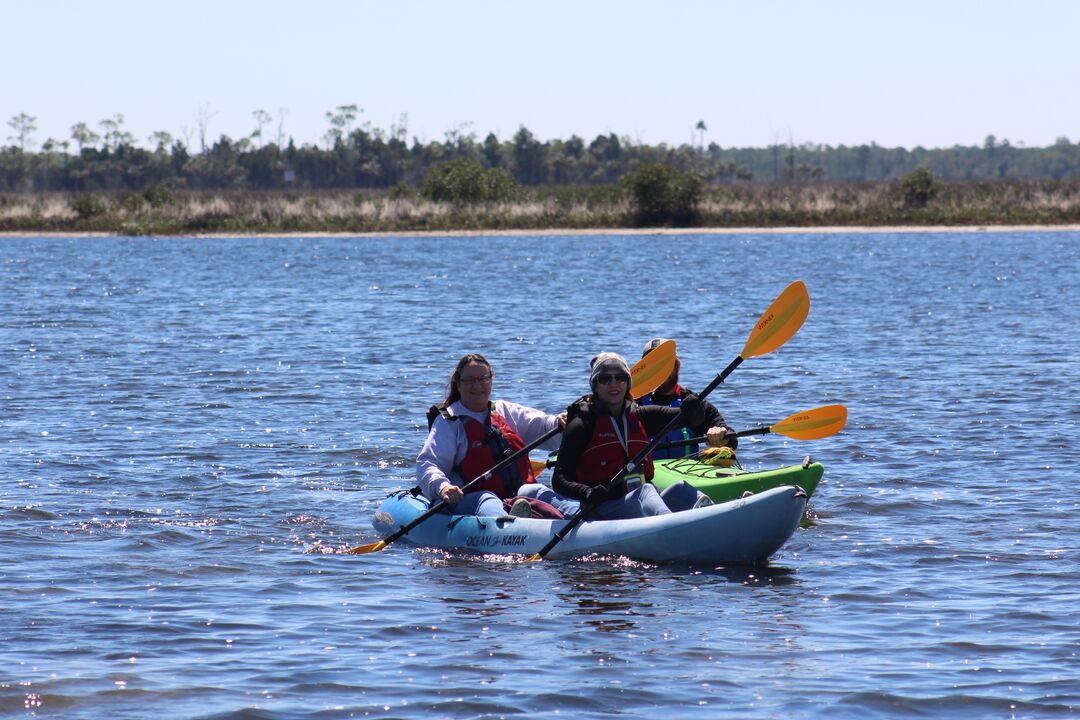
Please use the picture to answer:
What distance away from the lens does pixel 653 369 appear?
29.9 ft

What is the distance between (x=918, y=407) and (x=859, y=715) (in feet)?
29.9

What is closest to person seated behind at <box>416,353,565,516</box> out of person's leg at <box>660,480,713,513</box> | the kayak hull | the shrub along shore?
the kayak hull

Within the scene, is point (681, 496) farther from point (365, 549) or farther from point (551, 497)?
point (365, 549)

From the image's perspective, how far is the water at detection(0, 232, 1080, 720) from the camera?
5.90 metres

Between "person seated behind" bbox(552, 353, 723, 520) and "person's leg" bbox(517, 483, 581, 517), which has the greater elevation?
"person seated behind" bbox(552, 353, 723, 520)

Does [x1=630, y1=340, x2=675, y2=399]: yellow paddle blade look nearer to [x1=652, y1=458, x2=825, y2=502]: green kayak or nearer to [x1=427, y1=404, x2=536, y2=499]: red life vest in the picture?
[x1=652, y1=458, x2=825, y2=502]: green kayak

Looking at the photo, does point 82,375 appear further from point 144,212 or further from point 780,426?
point 144,212

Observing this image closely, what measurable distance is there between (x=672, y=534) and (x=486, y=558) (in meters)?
1.13

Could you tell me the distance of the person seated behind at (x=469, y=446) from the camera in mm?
8312

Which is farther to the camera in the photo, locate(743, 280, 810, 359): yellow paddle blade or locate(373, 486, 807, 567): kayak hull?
locate(743, 280, 810, 359): yellow paddle blade

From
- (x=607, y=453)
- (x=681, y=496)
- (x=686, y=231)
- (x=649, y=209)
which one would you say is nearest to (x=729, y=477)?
(x=681, y=496)

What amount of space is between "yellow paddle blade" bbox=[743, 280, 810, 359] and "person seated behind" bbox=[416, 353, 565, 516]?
81.4 inches

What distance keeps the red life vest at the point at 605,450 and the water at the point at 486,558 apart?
0.54 meters

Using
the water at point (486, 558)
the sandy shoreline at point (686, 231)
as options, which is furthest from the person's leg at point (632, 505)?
the sandy shoreline at point (686, 231)
